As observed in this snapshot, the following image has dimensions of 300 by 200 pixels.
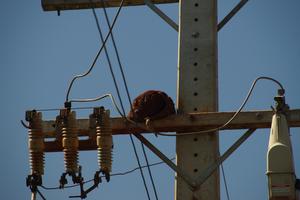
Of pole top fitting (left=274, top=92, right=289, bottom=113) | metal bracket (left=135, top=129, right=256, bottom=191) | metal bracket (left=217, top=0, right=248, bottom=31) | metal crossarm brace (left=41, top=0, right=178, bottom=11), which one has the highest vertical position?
metal crossarm brace (left=41, top=0, right=178, bottom=11)

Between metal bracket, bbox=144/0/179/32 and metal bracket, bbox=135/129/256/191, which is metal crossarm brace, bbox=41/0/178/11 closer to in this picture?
metal bracket, bbox=144/0/179/32

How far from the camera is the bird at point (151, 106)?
22.2m

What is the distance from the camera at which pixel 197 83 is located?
22.3 meters

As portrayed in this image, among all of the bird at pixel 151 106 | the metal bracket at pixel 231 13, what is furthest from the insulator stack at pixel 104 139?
the metal bracket at pixel 231 13

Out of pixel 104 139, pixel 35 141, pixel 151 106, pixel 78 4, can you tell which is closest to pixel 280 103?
pixel 151 106

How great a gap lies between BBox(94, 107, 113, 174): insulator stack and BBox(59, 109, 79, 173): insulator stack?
26 centimetres

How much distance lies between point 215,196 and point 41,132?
6.94 feet

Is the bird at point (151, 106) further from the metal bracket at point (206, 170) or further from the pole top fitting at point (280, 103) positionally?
the pole top fitting at point (280, 103)

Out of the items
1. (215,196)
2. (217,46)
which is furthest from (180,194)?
(217,46)

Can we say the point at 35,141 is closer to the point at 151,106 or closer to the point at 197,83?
the point at 151,106

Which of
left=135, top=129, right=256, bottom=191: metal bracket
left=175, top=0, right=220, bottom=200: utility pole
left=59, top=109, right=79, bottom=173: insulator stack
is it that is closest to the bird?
left=175, top=0, right=220, bottom=200: utility pole

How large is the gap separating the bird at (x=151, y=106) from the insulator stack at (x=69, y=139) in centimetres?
74

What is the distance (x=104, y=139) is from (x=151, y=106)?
808 millimetres

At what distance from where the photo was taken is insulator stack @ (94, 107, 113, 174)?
71.0 ft
